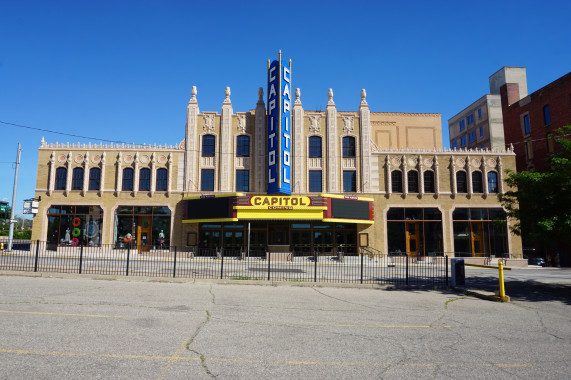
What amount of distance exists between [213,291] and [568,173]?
14.7 meters

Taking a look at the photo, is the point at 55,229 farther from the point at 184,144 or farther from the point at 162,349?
the point at 162,349

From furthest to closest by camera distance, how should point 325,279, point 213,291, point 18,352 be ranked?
point 325,279
point 213,291
point 18,352

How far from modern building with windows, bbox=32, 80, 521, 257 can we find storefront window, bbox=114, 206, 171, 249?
9 cm

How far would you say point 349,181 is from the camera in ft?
116

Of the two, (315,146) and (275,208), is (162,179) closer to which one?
(275,208)

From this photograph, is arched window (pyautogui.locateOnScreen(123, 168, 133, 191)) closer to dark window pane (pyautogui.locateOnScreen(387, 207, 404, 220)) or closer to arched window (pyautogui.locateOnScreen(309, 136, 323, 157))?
arched window (pyautogui.locateOnScreen(309, 136, 323, 157))

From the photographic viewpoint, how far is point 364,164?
116ft

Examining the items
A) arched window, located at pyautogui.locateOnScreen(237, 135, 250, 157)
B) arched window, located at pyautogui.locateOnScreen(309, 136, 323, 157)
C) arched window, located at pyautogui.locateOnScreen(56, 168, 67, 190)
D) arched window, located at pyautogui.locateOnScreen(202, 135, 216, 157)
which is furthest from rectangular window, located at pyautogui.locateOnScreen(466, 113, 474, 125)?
arched window, located at pyautogui.locateOnScreen(56, 168, 67, 190)

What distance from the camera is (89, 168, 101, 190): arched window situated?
34.8 m

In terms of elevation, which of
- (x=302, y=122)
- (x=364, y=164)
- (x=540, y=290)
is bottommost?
(x=540, y=290)

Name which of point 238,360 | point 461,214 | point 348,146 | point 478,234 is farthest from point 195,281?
point 478,234

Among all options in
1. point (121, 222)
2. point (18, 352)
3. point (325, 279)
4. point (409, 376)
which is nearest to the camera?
point (409, 376)

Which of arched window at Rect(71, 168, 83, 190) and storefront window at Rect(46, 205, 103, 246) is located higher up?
arched window at Rect(71, 168, 83, 190)

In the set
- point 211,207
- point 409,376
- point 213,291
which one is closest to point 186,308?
point 213,291
